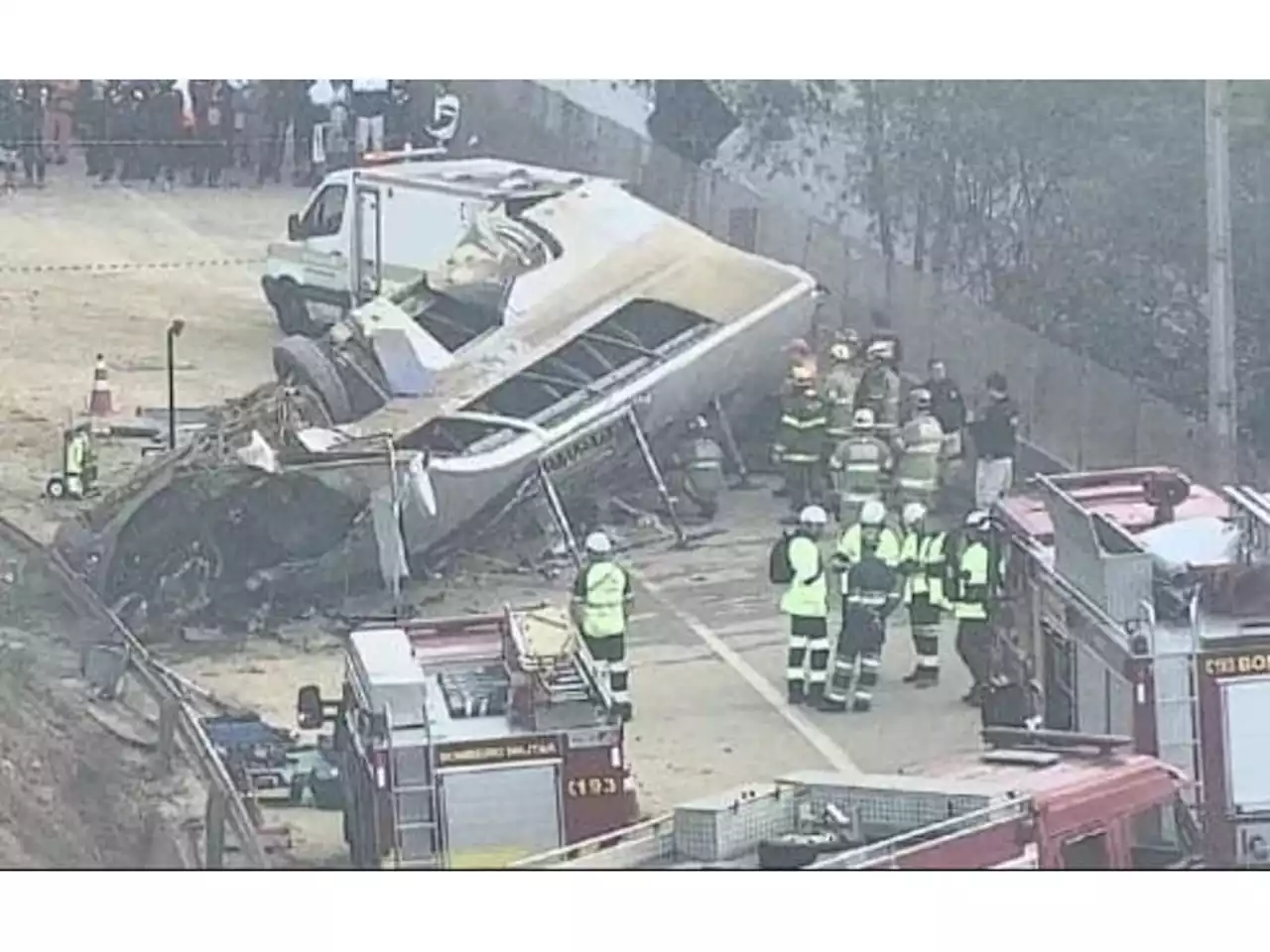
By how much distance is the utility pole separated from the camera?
15.8ft

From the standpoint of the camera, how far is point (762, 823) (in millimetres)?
4816

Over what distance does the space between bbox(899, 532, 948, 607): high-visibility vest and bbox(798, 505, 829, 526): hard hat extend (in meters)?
0.15

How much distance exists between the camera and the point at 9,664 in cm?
494

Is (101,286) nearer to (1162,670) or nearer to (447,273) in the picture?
(447,273)

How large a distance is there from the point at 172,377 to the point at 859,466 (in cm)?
120

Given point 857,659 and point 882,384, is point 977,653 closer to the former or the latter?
point 857,659

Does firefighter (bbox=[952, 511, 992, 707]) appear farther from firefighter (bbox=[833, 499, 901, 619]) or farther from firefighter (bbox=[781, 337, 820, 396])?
firefighter (bbox=[781, 337, 820, 396])

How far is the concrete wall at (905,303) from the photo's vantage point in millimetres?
4852

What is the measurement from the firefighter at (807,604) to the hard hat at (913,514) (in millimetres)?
135

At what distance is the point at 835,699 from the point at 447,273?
100cm
